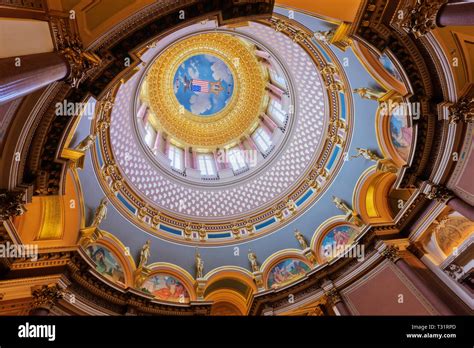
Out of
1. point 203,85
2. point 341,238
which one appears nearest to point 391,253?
point 341,238

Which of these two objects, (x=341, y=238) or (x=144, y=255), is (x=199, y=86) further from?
(x=341, y=238)

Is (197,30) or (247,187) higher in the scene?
(197,30)

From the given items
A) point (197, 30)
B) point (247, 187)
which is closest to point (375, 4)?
point (197, 30)

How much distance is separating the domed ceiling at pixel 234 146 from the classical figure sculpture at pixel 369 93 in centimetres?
35

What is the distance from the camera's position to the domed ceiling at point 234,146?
17547 millimetres

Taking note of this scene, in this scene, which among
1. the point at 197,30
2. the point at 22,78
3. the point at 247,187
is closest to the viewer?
the point at 22,78

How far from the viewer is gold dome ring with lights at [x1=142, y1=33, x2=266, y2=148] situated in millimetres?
25062

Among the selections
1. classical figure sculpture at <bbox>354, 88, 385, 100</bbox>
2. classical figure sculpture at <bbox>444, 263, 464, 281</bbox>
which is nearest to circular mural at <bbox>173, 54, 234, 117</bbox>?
classical figure sculpture at <bbox>354, 88, 385, 100</bbox>

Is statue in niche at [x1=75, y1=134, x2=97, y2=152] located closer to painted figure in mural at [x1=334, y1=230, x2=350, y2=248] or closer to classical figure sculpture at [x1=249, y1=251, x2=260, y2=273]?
classical figure sculpture at [x1=249, y1=251, x2=260, y2=273]

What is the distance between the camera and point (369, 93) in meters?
15.4

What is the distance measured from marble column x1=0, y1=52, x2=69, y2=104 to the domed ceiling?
6110mm
